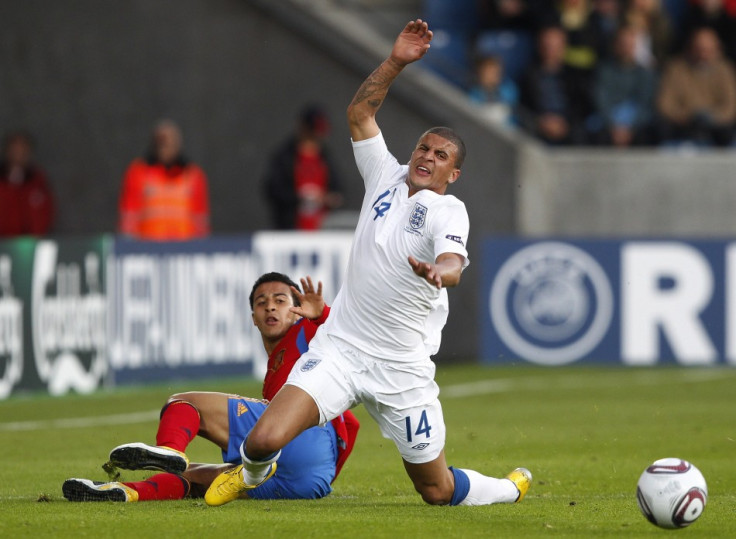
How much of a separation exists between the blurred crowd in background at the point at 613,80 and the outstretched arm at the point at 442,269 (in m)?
12.0

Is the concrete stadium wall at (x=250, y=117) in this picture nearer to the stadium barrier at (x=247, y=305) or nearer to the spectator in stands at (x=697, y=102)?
the spectator in stands at (x=697, y=102)

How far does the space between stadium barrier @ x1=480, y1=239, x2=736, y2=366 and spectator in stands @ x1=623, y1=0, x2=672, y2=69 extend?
136 inches

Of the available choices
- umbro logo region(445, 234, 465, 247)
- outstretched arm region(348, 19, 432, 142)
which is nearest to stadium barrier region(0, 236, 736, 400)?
outstretched arm region(348, 19, 432, 142)

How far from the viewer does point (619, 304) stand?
17.5 m

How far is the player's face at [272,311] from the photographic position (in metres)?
8.18

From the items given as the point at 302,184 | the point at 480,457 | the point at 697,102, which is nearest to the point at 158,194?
the point at 302,184

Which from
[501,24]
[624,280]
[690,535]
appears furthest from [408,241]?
[501,24]

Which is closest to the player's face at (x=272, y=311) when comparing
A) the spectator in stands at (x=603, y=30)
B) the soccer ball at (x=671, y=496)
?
the soccer ball at (x=671, y=496)

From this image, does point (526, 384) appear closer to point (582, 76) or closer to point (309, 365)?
point (582, 76)

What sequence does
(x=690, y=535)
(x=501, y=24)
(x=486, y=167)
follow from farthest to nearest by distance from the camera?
(x=501, y=24) < (x=486, y=167) < (x=690, y=535)

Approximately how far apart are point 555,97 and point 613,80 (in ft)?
2.54

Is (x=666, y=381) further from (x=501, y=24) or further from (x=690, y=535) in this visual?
(x=690, y=535)

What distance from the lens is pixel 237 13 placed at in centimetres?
1933

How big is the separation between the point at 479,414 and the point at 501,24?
8.41 metres
